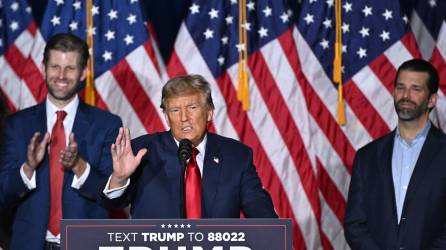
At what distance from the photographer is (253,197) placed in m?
3.31

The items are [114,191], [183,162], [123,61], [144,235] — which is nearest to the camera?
[144,235]

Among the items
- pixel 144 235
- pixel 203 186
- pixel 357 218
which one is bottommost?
pixel 144 235

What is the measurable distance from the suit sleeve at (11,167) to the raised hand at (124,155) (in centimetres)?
85

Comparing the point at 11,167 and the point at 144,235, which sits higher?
the point at 11,167

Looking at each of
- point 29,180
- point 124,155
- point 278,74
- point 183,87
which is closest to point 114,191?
point 124,155

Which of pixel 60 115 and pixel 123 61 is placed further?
pixel 123 61

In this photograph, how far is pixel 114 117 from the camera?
4.08 m

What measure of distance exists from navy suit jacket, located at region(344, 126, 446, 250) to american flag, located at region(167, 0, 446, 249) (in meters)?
0.76

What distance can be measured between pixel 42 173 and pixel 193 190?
3.27 ft

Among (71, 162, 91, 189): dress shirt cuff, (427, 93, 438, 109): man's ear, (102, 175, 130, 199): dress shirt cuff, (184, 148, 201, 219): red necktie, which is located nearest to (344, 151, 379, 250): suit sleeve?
(427, 93, 438, 109): man's ear

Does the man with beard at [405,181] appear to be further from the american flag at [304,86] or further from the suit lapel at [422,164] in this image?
the american flag at [304,86]

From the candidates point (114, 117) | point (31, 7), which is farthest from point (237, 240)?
point (31, 7)

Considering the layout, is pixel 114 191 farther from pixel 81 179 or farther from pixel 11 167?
pixel 11 167

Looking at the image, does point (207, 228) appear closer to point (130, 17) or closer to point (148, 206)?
point (148, 206)
